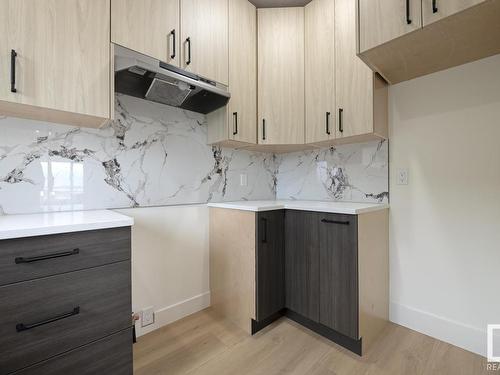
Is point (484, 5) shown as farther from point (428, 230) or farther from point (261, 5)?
point (261, 5)

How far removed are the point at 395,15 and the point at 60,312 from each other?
6.52 feet

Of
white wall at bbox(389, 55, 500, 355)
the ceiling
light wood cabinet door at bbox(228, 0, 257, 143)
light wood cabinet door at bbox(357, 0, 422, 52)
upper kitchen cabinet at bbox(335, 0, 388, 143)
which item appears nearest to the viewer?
light wood cabinet door at bbox(357, 0, 422, 52)

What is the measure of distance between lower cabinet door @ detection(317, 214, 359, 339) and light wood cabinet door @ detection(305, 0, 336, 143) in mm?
666

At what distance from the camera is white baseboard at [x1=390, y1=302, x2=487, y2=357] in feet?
4.77

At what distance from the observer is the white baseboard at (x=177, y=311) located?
5.60 feet

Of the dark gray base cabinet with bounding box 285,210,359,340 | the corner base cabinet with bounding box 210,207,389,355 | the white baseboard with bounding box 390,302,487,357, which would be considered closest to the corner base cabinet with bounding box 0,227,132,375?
the corner base cabinet with bounding box 210,207,389,355

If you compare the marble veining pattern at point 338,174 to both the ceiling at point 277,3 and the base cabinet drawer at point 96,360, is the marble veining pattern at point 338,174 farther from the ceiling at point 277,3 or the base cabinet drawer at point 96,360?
the base cabinet drawer at point 96,360

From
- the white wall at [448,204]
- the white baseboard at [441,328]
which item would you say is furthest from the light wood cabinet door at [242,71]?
the white baseboard at [441,328]

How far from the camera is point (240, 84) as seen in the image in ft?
6.03

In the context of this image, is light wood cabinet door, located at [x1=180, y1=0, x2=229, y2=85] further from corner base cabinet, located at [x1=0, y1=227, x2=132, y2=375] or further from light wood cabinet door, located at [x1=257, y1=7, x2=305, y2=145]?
corner base cabinet, located at [x1=0, y1=227, x2=132, y2=375]

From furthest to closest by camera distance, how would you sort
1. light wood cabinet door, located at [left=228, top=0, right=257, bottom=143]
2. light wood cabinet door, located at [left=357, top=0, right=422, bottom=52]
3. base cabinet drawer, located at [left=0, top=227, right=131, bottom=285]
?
light wood cabinet door, located at [left=228, top=0, right=257, bottom=143] → light wood cabinet door, located at [left=357, top=0, right=422, bottom=52] → base cabinet drawer, located at [left=0, top=227, right=131, bottom=285]

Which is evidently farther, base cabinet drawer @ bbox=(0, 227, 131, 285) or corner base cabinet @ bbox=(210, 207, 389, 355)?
corner base cabinet @ bbox=(210, 207, 389, 355)

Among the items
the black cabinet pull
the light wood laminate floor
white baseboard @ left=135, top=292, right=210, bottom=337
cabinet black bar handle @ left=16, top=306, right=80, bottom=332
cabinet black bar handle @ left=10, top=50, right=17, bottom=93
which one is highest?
cabinet black bar handle @ left=10, top=50, right=17, bottom=93

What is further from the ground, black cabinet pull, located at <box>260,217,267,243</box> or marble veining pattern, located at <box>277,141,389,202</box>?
marble veining pattern, located at <box>277,141,389,202</box>
